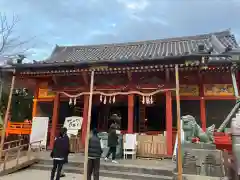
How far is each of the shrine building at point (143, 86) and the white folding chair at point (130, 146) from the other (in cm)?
86

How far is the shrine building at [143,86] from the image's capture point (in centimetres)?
819

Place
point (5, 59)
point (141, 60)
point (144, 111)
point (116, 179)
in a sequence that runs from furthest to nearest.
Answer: point (144, 111) < point (5, 59) < point (141, 60) < point (116, 179)

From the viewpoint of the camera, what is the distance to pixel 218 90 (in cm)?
1066

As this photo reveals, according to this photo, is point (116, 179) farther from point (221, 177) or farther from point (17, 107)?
point (17, 107)

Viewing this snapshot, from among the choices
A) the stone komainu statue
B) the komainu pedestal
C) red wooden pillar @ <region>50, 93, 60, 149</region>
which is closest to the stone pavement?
the komainu pedestal

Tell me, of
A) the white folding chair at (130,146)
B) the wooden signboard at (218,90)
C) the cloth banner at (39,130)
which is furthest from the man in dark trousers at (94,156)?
the wooden signboard at (218,90)

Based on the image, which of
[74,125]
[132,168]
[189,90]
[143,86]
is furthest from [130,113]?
[132,168]

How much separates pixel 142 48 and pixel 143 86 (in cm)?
606

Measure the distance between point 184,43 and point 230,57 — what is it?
19.6 ft

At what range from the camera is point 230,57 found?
966 cm

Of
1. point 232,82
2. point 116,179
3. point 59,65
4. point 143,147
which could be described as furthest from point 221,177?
point 59,65

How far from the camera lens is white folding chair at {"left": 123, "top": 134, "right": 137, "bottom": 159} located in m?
9.79

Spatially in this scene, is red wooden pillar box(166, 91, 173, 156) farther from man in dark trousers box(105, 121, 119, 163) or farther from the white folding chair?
man in dark trousers box(105, 121, 119, 163)

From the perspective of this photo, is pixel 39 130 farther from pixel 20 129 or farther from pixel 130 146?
pixel 130 146
